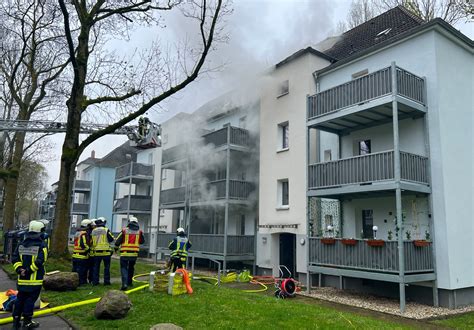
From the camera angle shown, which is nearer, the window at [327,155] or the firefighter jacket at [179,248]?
the firefighter jacket at [179,248]

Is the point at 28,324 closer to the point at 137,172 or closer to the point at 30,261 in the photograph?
the point at 30,261

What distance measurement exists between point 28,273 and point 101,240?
4408 mm

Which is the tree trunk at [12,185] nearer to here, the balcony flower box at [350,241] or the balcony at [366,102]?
the balcony at [366,102]

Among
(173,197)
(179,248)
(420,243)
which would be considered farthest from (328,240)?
(173,197)

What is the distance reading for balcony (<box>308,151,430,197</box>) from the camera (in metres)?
11.6

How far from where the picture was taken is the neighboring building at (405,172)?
Answer: 11516mm

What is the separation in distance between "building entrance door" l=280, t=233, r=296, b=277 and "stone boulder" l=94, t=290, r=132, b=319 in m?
10.4

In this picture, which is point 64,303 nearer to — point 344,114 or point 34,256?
point 34,256

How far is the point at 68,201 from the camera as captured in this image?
14922 millimetres

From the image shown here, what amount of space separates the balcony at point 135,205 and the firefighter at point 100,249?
17.1 meters

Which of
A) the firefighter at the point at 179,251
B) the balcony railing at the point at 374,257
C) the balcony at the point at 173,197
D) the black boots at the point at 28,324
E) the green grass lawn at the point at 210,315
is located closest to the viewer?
the black boots at the point at 28,324

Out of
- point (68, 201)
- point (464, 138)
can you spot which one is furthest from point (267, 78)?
point (68, 201)

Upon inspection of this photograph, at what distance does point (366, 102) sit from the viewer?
12.6m

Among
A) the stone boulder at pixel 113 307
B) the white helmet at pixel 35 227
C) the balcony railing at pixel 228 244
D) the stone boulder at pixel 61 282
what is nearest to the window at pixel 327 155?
the balcony railing at pixel 228 244
